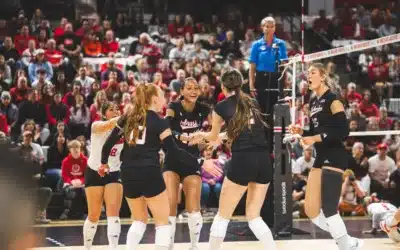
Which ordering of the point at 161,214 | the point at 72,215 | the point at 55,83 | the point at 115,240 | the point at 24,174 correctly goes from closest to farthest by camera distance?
1. the point at 24,174
2. the point at 161,214
3. the point at 115,240
4. the point at 72,215
5. the point at 55,83

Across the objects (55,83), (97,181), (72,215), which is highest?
(55,83)

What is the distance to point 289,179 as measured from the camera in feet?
34.9

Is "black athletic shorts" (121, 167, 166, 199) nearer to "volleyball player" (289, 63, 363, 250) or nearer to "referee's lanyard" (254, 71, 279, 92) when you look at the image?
"volleyball player" (289, 63, 363, 250)


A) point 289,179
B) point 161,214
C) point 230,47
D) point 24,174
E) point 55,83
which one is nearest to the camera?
point 24,174

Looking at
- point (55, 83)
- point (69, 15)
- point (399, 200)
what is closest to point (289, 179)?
point (399, 200)

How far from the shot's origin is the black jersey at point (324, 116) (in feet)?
25.1

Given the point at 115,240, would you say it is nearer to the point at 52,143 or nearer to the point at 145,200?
the point at 145,200

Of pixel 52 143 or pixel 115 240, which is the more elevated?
pixel 52 143

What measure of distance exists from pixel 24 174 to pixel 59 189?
1061 centimetres

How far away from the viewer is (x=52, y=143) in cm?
1373

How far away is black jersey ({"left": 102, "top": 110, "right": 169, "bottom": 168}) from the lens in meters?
6.98

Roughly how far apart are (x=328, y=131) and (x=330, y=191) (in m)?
0.60

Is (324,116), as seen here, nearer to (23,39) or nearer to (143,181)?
(143,181)

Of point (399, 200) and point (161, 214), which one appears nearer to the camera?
point (161, 214)
